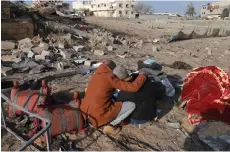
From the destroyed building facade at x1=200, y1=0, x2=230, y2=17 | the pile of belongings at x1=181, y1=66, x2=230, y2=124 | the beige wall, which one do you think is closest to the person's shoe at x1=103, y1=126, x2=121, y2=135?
the pile of belongings at x1=181, y1=66, x2=230, y2=124

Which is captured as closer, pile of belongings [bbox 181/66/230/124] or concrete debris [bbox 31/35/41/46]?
pile of belongings [bbox 181/66/230/124]

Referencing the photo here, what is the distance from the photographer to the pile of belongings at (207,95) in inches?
187

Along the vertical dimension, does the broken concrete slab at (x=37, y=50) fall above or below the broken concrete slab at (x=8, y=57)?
above

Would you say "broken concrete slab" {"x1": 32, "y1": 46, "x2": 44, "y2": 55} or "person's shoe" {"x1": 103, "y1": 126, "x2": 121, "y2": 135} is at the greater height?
"broken concrete slab" {"x1": 32, "y1": 46, "x2": 44, "y2": 55}

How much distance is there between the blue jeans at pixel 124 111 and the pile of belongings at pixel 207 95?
1.18 metres

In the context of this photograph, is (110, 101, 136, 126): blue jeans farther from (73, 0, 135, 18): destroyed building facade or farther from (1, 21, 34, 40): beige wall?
(73, 0, 135, 18): destroyed building facade

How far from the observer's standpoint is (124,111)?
4.34 metres

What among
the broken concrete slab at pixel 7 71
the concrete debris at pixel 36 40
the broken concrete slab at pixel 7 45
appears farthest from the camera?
the concrete debris at pixel 36 40

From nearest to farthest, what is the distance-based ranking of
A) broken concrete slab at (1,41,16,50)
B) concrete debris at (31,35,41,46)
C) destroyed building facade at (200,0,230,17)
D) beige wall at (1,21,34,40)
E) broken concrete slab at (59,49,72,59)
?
broken concrete slab at (59,49,72,59), broken concrete slab at (1,41,16,50), concrete debris at (31,35,41,46), beige wall at (1,21,34,40), destroyed building facade at (200,0,230,17)

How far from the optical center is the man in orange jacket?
4.06 metres

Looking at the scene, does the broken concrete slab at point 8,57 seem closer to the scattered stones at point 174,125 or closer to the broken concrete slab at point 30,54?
the broken concrete slab at point 30,54

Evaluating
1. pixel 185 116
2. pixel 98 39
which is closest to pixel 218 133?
pixel 185 116

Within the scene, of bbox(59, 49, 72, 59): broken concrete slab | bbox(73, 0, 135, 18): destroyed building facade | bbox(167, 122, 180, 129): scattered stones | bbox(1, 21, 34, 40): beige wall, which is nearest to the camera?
bbox(167, 122, 180, 129): scattered stones

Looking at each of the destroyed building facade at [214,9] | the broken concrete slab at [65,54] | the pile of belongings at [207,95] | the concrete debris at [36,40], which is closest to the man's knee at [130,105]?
the pile of belongings at [207,95]
